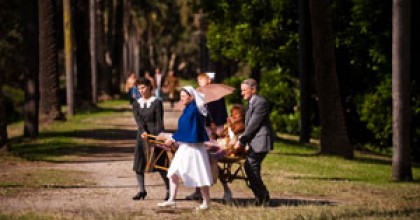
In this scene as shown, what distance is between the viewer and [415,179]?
20312 millimetres

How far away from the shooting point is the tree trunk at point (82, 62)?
45469 mm

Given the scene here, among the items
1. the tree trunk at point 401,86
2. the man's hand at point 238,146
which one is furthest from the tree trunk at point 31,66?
the man's hand at point 238,146

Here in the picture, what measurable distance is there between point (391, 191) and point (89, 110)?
96.7 ft

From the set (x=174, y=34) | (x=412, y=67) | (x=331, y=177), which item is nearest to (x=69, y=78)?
(x=412, y=67)

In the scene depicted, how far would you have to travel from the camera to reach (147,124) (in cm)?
1484

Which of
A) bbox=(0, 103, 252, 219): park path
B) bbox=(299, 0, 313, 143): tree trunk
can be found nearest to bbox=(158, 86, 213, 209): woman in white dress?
bbox=(0, 103, 252, 219): park path

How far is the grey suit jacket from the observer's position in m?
13.9

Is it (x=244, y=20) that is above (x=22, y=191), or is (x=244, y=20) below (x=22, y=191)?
above

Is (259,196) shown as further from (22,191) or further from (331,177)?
(331,177)

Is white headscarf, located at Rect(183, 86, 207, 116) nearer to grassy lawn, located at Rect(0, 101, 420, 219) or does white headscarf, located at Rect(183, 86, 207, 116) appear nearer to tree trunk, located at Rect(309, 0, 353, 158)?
grassy lawn, located at Rect(0, 101, 420, 219)

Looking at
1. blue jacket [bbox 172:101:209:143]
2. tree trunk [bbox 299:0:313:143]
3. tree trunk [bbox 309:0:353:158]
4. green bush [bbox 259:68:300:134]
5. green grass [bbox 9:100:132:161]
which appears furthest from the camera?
green bush [bbox 259:68:300:134]

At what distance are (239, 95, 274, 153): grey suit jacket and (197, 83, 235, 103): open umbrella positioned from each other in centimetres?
110

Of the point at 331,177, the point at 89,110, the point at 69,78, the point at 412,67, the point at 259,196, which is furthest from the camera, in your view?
the point at 89,110

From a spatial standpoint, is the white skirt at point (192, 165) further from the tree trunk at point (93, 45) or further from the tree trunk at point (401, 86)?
the tree trunk at point (93, 45)
